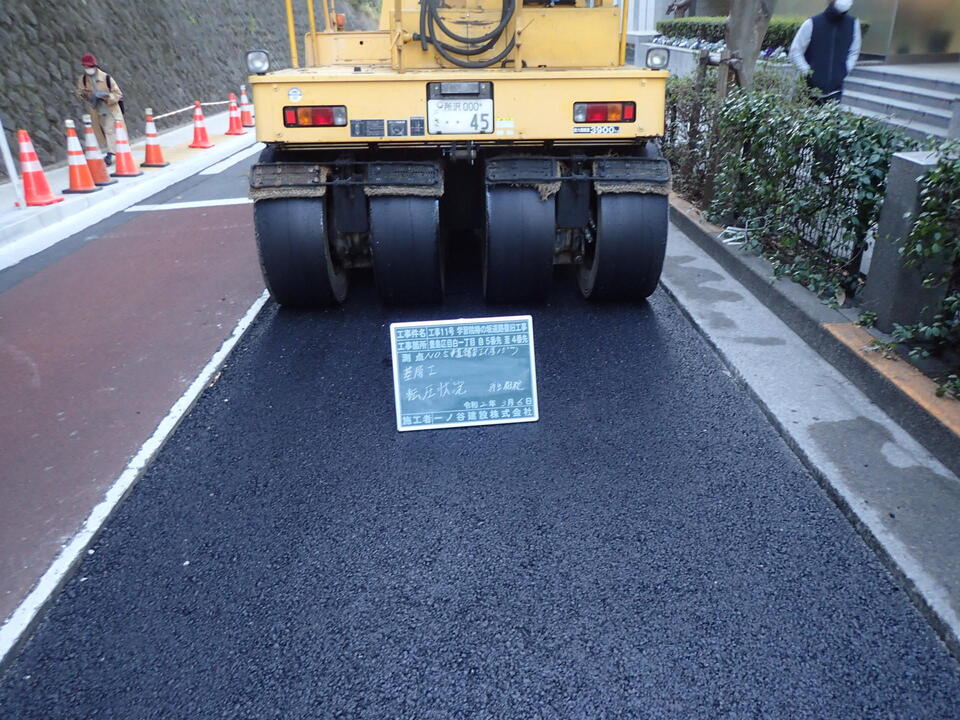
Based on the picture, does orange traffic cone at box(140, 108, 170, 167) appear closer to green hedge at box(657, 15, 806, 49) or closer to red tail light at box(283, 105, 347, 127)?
red tail light at box(283, 105, 347, 127)

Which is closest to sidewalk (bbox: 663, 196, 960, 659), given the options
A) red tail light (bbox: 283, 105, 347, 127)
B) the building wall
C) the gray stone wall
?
red tail light (bbox: 283, 105, 347, 127)

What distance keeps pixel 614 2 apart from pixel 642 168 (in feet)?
4.89

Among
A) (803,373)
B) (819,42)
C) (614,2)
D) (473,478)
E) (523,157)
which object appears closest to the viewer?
(473,478)

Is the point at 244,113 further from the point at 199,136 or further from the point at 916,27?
the point at 916,27

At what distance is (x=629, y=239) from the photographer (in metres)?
5.01

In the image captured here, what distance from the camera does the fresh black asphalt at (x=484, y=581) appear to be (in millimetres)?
2404

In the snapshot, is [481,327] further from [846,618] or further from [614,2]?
[614,2]

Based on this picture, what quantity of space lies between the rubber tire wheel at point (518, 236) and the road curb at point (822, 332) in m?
1.55

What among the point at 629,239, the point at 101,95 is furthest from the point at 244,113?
the point at 629,239

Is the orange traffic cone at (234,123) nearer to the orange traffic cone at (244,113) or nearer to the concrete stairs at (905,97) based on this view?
the orange traffic cone at (244,113)

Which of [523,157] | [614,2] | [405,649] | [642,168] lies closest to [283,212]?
[523,157]

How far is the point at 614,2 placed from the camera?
5.54 m

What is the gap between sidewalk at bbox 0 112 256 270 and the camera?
7.96 m

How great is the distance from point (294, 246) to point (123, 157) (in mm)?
7558
